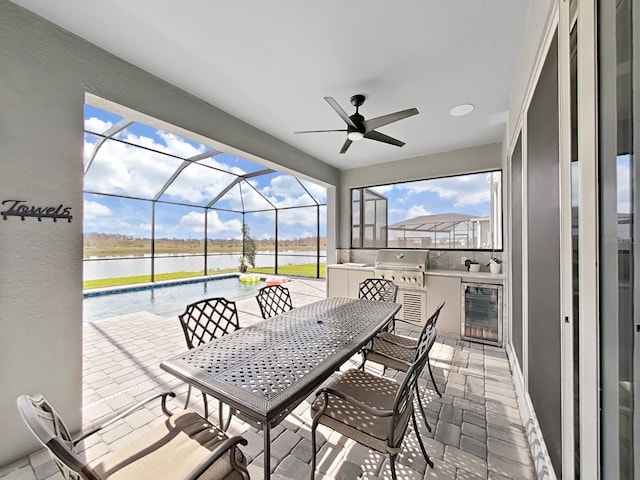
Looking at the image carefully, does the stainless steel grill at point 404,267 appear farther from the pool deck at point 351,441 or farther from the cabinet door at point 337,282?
the pool deck at point 351,441

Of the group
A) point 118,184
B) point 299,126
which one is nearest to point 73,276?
point 299,126

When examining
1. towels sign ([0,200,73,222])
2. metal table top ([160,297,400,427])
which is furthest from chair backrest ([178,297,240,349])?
towels sign ([0,200,73,222])

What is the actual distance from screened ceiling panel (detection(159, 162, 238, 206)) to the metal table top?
6.15m

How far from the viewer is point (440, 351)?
3326mm

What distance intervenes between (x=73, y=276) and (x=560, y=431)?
3079 mm

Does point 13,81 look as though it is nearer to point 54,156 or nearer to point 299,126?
point 54,156

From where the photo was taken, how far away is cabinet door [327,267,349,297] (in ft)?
15.9

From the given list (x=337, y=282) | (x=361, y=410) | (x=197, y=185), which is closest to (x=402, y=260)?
(x=337, y=282)

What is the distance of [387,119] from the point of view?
2.48 meters

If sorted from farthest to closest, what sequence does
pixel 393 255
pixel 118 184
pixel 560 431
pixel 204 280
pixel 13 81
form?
pixel 204 280 < pixel 118 184 < pixel 393 255 < pixel 13 81 < pixel 560 431

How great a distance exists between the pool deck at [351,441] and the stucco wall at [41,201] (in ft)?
1.20

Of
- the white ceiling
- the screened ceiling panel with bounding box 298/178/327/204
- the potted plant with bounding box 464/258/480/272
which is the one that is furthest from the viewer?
the screened ceiling panel with bounding box 298/178/327/204

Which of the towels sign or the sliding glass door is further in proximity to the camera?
the towels sign

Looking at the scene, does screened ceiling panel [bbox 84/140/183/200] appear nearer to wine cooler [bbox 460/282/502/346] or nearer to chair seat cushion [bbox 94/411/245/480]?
chair seat cushion [bbox 94/411/245/480]
